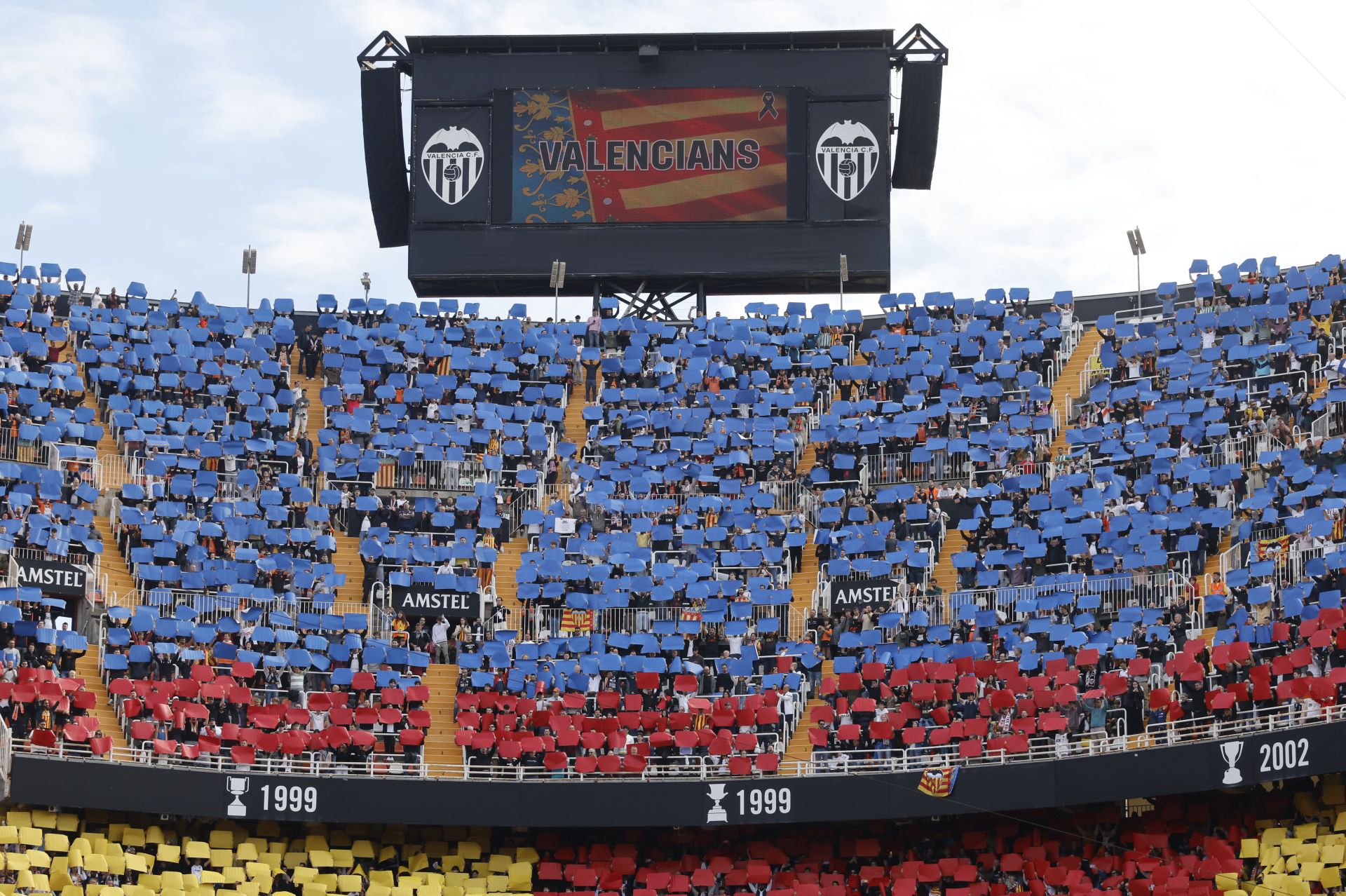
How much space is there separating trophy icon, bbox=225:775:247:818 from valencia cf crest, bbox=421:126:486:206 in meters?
21.3

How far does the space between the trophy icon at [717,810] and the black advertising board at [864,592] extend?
6.85 m

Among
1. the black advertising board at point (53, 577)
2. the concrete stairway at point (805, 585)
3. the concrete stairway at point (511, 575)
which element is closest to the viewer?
the black advertising board at point (53, 577)

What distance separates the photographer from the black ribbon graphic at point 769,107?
60.9 m

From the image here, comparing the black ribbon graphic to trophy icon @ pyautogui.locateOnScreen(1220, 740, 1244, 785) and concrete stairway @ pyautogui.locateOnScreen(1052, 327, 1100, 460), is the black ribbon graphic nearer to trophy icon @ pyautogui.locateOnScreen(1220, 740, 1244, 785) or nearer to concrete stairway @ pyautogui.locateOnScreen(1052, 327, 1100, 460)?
concrete stairway @ pyautogui.locateOnScreen(1052, 327, 1100, 460)

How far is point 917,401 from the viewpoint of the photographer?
183 feet

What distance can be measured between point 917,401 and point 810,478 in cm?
375

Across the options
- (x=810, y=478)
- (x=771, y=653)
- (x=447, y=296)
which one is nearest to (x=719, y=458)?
(x=810, y=478)

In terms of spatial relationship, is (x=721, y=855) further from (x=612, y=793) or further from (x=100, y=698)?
(x=100, y=698)

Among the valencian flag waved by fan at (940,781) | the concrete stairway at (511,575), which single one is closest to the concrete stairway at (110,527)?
the concrete stairway at (511,575)

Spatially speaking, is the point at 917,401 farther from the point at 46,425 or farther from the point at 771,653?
the point at 46,425

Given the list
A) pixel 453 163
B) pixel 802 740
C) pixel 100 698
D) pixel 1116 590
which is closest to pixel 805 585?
pixel 802 740

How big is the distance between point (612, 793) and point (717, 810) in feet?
7.44

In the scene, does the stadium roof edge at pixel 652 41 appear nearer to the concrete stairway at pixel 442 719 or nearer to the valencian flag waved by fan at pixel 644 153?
the valencian flag waved by fan at pixel 644 153

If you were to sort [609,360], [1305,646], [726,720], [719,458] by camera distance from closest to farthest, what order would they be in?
[1305,646]
[726,720]
[719,458]
[609,360]
